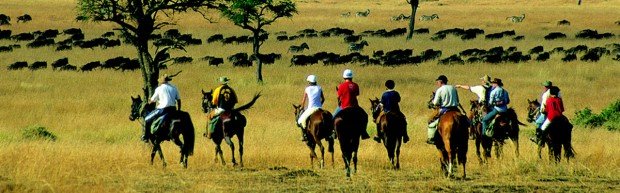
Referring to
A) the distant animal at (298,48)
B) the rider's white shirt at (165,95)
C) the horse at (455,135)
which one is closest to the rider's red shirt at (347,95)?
the horse at (455,135)

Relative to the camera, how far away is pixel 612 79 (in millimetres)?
47594

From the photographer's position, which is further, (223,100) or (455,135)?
(223,100)

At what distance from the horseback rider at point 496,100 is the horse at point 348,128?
112 inches

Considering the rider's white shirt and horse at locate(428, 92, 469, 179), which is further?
the rider's white shirt

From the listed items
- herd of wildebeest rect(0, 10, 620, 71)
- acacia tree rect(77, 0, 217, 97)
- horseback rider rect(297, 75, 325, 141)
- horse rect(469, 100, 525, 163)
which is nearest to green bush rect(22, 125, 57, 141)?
acacia tree rect(77, 0, 217, 97)

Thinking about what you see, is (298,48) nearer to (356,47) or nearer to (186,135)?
(356,47)

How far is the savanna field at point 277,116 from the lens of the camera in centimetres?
1653

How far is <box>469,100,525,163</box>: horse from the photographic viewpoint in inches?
798

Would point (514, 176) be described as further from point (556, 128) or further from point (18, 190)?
point (18, 190)

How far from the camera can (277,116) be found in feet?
118

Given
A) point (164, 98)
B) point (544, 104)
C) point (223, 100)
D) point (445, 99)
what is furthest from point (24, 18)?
point (445, 99)

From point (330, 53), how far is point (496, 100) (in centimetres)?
3606

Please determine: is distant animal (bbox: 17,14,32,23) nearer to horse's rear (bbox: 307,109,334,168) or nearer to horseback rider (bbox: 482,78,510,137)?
horse's rear (bbox: 307,109,334,168)

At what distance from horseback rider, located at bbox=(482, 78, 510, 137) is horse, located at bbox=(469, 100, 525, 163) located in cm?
11
